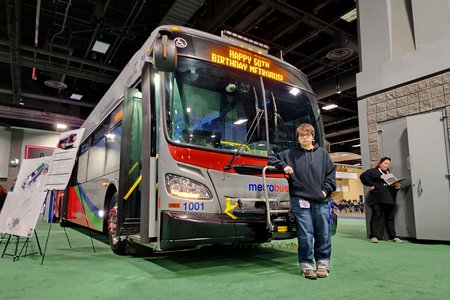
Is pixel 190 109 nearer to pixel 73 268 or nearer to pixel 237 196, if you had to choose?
pixel 237 196

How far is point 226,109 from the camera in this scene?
4.04m

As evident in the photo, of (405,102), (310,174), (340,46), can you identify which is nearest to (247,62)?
(310,174)

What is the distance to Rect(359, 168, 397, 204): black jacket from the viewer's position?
626cm

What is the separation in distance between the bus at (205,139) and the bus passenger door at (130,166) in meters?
0.01

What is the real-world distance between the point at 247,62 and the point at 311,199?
2.02 metres

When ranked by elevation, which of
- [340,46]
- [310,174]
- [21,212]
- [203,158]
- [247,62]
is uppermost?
[340,46]

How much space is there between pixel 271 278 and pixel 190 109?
1977 millimetres

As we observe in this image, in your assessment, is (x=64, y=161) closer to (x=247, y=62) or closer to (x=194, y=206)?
(x=194, y=206)

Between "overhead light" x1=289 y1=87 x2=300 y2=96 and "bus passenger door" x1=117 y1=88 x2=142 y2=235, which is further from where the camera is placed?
"overhead light" x1=289 y1=87 x2=300 y2=96

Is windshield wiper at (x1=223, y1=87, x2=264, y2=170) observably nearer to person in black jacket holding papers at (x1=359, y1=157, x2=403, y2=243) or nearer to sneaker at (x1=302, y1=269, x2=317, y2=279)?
sneaker at (x1=302, y1=269, x2=317, y2=279)

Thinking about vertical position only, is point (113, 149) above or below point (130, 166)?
above

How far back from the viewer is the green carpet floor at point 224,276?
271 cm

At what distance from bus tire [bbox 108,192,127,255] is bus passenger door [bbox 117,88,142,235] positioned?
8.8 inches

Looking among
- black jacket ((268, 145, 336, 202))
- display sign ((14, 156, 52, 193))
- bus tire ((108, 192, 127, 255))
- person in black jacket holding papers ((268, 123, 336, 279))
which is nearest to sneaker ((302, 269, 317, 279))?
person in black jacket holding papers ((268, 123, 336, 279))
